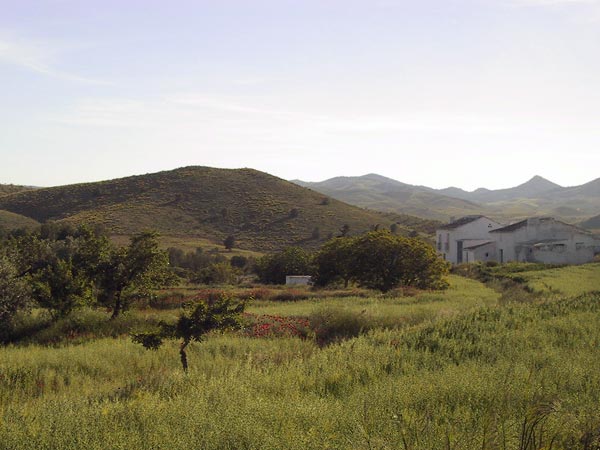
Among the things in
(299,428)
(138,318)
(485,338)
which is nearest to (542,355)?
(485,338)

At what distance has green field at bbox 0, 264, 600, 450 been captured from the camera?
5.41 meters

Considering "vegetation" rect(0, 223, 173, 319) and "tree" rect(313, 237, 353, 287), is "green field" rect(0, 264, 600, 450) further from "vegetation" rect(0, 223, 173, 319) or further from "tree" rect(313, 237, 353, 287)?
"tree" rect(313, 237, 353, 287)

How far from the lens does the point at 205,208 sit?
95000 mm

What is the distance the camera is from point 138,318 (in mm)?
22719

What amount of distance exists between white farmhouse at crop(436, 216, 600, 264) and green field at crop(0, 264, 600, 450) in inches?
1567

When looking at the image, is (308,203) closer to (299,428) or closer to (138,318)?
(138,318)

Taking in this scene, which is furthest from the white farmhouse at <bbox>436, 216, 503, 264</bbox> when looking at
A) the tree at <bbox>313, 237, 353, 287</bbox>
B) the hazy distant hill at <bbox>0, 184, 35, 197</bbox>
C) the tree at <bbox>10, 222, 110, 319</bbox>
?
the hazy distant hill at <bbox>0, 184, 35, 197</bbox>

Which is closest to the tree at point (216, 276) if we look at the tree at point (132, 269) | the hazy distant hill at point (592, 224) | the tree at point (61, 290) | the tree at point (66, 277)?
the tree at point (66, 277)

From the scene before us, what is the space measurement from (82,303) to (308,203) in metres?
79.2

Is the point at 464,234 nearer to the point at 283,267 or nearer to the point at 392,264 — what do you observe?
the point at 283,267

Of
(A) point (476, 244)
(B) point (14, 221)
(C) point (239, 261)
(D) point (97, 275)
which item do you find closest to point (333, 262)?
(D) point (97, 275)

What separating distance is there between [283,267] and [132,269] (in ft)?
85.2

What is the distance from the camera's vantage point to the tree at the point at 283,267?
48812 millimetres

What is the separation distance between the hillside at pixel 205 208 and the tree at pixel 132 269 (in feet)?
179
